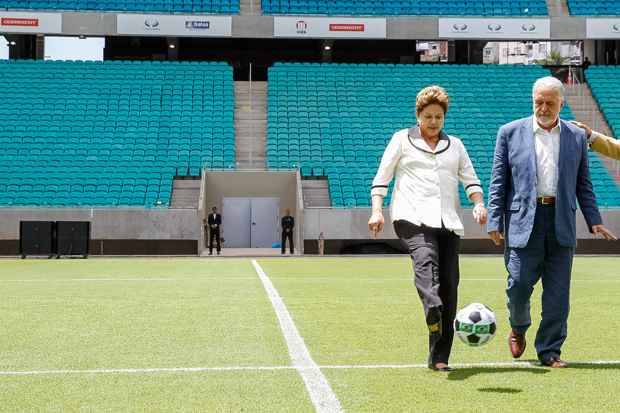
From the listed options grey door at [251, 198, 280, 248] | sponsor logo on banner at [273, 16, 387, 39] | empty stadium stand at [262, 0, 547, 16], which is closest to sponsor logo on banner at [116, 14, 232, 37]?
empty stadium stand at [262, 0, 547, 16]

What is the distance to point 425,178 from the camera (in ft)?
19.2

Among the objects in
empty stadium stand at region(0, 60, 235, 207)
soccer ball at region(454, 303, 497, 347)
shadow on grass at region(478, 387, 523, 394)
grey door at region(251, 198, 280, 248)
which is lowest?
shadow on grass at region(478, 387, 523, 394)

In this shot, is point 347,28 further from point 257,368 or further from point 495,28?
point 257,368

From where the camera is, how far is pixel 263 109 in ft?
115

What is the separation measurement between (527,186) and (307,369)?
6.66 feet

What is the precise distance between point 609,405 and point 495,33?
116ft

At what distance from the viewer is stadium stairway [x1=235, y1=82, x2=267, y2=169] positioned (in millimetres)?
31227

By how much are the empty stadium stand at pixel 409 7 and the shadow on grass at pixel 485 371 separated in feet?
111

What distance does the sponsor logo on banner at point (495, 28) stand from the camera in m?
37.6

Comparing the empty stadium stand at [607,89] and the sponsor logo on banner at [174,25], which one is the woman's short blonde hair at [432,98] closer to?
the empty stadium stand at [607,89]

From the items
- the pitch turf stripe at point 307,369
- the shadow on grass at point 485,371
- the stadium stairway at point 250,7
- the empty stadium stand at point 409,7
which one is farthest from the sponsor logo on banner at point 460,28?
the shadow on grass at point 485,371

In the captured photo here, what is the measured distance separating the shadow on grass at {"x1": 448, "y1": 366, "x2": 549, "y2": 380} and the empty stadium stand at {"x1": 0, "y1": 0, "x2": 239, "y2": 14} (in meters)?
33.8

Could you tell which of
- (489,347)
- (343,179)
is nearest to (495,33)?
(343,179)

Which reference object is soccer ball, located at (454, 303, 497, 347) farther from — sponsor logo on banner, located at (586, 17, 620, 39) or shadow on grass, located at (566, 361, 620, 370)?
sponsor logo on banner, located at (586, 17, 620, 39)
